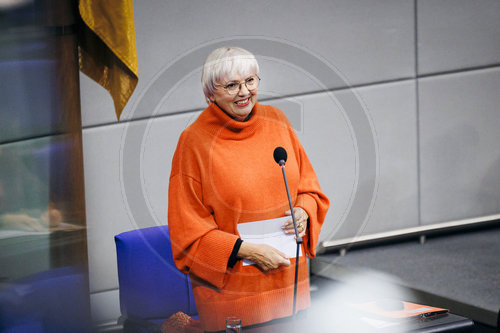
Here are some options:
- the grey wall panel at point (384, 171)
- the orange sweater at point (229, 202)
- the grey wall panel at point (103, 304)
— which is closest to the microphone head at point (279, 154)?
the orange sweater at point (229, 202)

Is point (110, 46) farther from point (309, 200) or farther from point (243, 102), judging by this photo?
point (309, 200)

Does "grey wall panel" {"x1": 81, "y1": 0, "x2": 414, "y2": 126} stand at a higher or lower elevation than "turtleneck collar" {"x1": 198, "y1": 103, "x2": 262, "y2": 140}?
higher

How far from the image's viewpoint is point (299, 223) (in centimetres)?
120

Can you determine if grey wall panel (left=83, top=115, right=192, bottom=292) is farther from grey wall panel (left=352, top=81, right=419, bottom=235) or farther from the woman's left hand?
grey wall panel (left=352, top=81, right=419, bottom=235)

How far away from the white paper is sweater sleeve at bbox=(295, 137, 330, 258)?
0.07m

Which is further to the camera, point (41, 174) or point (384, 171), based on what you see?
point (384, 171)

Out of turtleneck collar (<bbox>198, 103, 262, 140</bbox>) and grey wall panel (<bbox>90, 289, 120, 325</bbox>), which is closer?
turtleneck collar (<bbox>198, 103, 262, 140</bbox>)

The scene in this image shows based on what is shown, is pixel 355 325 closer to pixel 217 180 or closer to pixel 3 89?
pixel 217 180

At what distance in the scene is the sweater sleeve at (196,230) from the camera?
1162 millimetres

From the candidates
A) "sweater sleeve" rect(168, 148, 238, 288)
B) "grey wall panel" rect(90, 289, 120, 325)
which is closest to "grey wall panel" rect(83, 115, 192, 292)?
"grey wall panel" rect(90, 289, 120, 325)

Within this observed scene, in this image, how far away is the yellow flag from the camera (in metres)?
1.60

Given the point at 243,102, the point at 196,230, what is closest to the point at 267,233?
the point at 196,230

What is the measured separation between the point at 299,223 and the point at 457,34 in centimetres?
166

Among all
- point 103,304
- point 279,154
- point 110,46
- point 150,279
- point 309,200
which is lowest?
point 103,304
